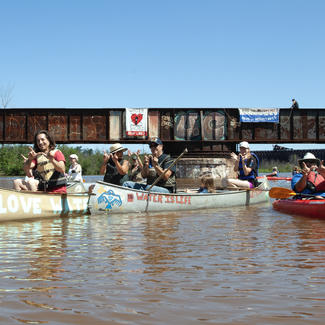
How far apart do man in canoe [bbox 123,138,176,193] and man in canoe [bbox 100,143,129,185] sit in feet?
0.94

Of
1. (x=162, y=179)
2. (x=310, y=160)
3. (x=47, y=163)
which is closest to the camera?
(x=47, y=163)

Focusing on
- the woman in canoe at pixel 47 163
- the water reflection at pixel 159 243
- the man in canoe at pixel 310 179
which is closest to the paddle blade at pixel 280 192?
the man in canoe at pixel 310 179

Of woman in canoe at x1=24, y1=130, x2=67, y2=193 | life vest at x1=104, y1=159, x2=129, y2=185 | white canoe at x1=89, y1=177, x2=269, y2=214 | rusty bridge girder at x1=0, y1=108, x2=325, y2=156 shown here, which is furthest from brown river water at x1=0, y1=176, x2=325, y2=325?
rusty bridge girder at x1=0, y1=108, x2=325, y2=156

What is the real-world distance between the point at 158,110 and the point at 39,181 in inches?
831

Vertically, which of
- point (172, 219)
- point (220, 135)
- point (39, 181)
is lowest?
point (172, 219)

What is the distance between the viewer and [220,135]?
31.1 m

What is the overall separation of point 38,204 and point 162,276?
5999 millimetres

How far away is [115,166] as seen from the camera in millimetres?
11477

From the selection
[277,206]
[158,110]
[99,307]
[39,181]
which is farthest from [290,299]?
[158,110]

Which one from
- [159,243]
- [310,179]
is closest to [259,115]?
[310,179]

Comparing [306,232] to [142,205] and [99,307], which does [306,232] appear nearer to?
[142,205]

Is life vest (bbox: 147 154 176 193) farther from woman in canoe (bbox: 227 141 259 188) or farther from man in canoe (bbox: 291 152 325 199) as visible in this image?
man in canoe (bbox: 291 152 325 199)

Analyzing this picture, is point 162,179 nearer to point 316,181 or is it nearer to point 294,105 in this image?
point 316,181

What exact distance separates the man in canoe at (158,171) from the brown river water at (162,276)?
3386 mm
